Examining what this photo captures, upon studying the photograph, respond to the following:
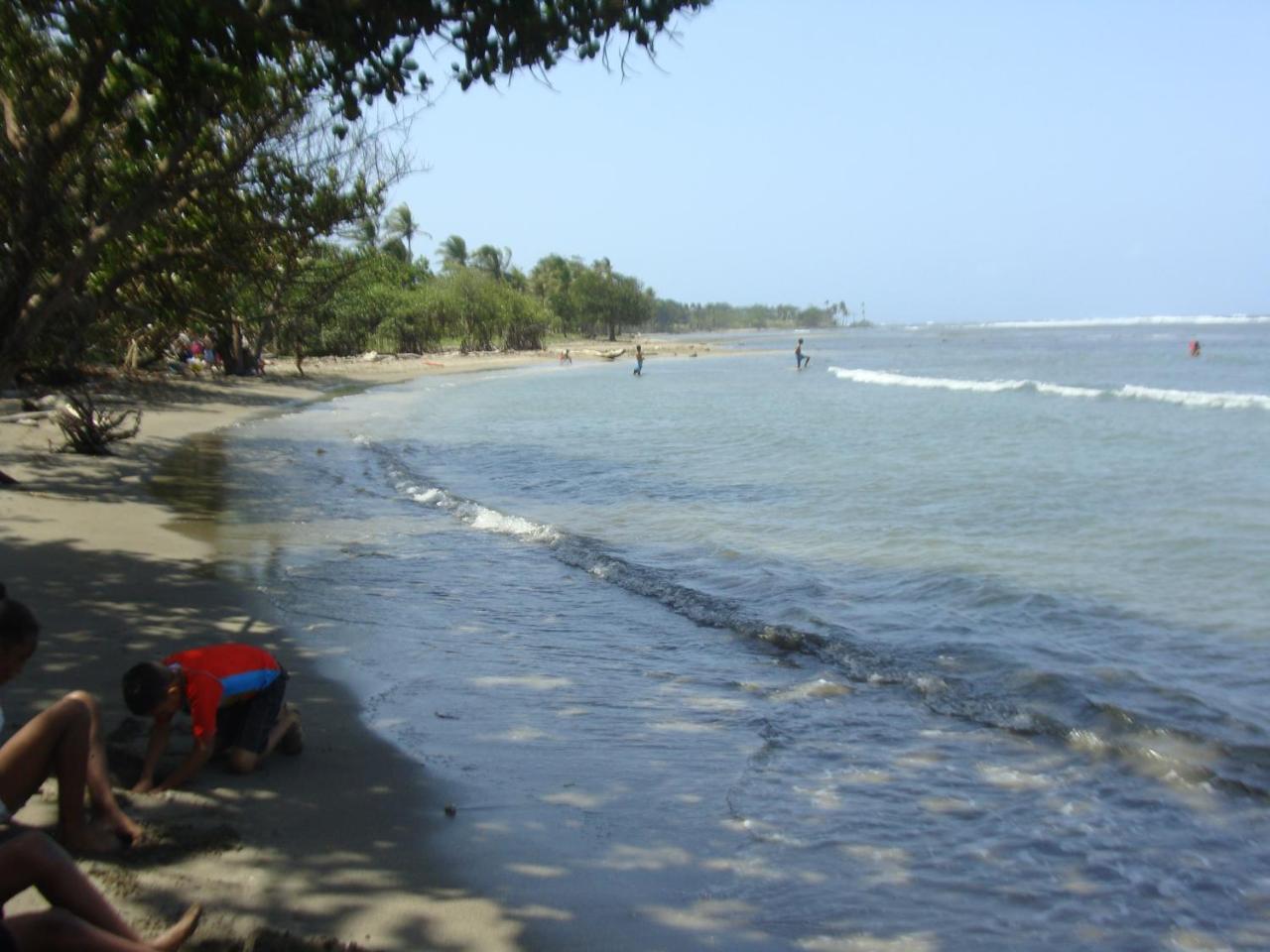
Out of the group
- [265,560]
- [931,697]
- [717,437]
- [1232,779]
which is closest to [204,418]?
[717,437]

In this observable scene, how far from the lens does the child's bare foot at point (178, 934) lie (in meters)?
3.04

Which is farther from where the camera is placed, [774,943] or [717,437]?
[717,437]

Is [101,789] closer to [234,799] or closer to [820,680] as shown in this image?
[234,799]

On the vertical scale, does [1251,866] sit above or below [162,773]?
below

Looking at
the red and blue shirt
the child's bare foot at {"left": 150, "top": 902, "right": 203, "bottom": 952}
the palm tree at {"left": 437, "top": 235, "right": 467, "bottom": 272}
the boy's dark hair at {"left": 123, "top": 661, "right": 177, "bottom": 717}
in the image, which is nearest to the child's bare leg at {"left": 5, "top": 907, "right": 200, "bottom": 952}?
the child's bare foot at {"left": 150, "top": 902, "right": 203, "bottom": 952}

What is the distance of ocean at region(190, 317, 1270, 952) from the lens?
4.24m

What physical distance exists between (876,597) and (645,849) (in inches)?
215

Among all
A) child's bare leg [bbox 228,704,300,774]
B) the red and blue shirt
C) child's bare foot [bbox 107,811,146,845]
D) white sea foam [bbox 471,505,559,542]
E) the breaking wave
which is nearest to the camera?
child's bare foot [bbox 107,811,146,845]

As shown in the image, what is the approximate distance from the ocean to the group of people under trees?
941 mm

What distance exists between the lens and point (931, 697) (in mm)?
6805

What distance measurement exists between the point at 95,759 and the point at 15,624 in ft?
2.28

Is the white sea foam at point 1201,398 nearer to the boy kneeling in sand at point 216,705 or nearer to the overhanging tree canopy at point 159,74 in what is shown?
the overhanging tree canopy at point 159,74

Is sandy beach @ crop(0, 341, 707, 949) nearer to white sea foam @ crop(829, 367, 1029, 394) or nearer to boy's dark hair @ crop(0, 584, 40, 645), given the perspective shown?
boy's dark hair @ crop(0, 584, 40, 645)

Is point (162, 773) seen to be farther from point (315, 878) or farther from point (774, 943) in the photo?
point (774, 943)
